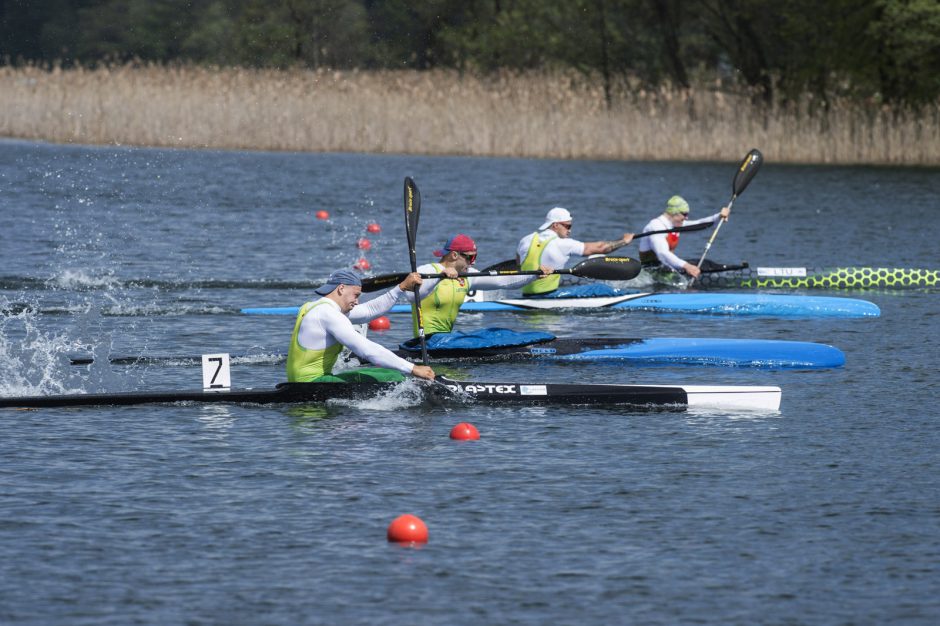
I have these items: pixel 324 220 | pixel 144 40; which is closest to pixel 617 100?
pixel 324 220

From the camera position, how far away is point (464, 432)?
12477 millimetres

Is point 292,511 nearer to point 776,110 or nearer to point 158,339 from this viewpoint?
point 158,339

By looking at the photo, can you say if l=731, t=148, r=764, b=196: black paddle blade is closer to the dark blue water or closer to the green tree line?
the dark blue water

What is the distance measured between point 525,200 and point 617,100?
31.3 feet

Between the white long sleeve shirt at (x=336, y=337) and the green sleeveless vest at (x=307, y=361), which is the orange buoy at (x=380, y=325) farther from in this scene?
the white long sleeve shirt at (x=336, y=337)

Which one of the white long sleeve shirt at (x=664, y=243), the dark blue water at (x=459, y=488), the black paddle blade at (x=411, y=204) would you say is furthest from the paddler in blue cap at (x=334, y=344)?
the white long sleeve shirt at (x=664, y=243)

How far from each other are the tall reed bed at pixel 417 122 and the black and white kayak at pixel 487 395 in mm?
26002

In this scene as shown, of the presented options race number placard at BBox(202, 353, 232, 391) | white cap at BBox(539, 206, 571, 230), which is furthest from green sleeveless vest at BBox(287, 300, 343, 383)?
white cap at BBox(539, 206, 571, 230)

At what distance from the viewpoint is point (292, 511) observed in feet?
34.0

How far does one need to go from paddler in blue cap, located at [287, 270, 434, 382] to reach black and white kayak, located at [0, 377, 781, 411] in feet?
0.38

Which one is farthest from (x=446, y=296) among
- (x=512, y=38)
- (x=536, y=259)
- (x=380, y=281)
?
(x=512, y=38)

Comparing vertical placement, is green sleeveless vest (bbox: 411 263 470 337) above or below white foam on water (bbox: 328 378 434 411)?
above

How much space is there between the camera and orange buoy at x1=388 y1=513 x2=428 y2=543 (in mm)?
9633

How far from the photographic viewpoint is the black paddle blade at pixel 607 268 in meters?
16.5
